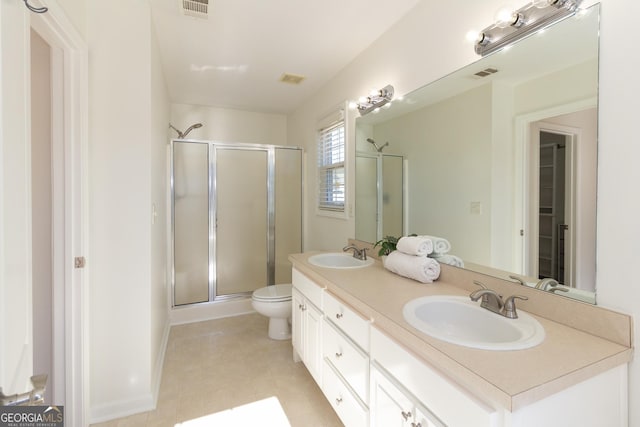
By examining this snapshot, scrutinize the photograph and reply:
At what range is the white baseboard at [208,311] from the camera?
3143 millimetres

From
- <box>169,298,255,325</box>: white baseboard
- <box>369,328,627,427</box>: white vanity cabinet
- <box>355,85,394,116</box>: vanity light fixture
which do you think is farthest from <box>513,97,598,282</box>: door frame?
<box>169,298,255,325</box>: white baseboard

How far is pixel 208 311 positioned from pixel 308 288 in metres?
1.84

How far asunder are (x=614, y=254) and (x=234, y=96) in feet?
11.0

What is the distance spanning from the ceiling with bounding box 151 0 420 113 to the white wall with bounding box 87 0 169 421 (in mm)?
324

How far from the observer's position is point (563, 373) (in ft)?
2.45

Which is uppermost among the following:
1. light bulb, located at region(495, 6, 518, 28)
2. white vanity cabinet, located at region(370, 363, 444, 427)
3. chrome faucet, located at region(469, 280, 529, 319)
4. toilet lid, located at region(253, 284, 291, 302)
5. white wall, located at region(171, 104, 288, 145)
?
white wall, located at region(171, 104, 288, 145)

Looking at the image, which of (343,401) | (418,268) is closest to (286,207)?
(418,268)

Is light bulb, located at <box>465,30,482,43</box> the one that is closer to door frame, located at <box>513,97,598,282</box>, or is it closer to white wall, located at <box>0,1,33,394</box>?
door frame, located at <box>513,97,598,282</box>

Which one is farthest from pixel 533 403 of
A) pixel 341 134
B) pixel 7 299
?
pixel 341 134

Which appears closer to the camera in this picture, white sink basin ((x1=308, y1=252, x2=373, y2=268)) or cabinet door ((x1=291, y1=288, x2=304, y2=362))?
cabinet door ((x1=291, y1=288, x2=304, y2=362))

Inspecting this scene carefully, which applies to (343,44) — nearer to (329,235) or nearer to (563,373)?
(329,235)

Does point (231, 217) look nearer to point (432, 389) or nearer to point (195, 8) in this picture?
point (195, 8)

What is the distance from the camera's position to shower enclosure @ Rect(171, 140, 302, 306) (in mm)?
3197

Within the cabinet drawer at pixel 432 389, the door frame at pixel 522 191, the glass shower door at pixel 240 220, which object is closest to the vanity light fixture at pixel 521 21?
the door frame at pixel 522 191
